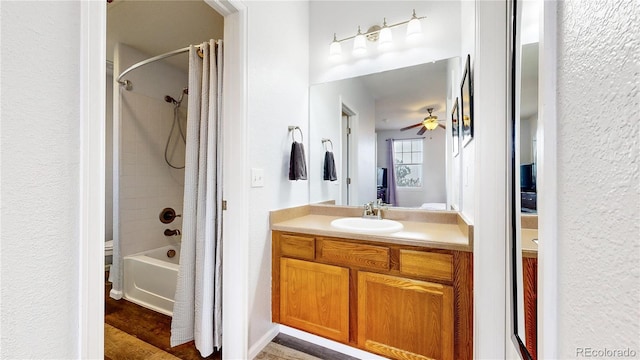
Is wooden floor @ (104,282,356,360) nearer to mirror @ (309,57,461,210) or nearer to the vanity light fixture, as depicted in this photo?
mirror @ (309,57,461,210)

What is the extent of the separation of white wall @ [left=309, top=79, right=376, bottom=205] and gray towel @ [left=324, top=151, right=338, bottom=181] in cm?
3

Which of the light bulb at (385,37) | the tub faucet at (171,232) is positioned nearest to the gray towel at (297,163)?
the light bulb at (385,37)

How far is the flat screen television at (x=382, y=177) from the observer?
2052mm

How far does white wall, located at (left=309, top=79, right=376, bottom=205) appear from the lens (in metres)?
2.12

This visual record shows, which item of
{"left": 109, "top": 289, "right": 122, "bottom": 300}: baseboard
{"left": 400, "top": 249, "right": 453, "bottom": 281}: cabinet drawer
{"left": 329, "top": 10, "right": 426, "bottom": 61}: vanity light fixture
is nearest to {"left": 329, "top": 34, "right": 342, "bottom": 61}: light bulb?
{"left": 329, "top": 10, "right": 426, "bottom": 61}: vanity light fixture

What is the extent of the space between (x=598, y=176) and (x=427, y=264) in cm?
108

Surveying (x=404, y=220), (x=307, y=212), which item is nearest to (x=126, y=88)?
(x=307, y=212)

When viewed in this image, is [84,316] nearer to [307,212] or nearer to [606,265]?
[606,265]

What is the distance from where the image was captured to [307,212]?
2.14 m

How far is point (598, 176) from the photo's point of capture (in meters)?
0.35

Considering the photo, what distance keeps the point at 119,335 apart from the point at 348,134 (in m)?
2.29

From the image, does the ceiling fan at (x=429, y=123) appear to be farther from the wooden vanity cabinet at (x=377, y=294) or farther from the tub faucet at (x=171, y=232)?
the tub faucet at (x=171, y=232)

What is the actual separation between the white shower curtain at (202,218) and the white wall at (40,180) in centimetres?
82

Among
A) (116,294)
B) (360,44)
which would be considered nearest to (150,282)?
(116,294)
